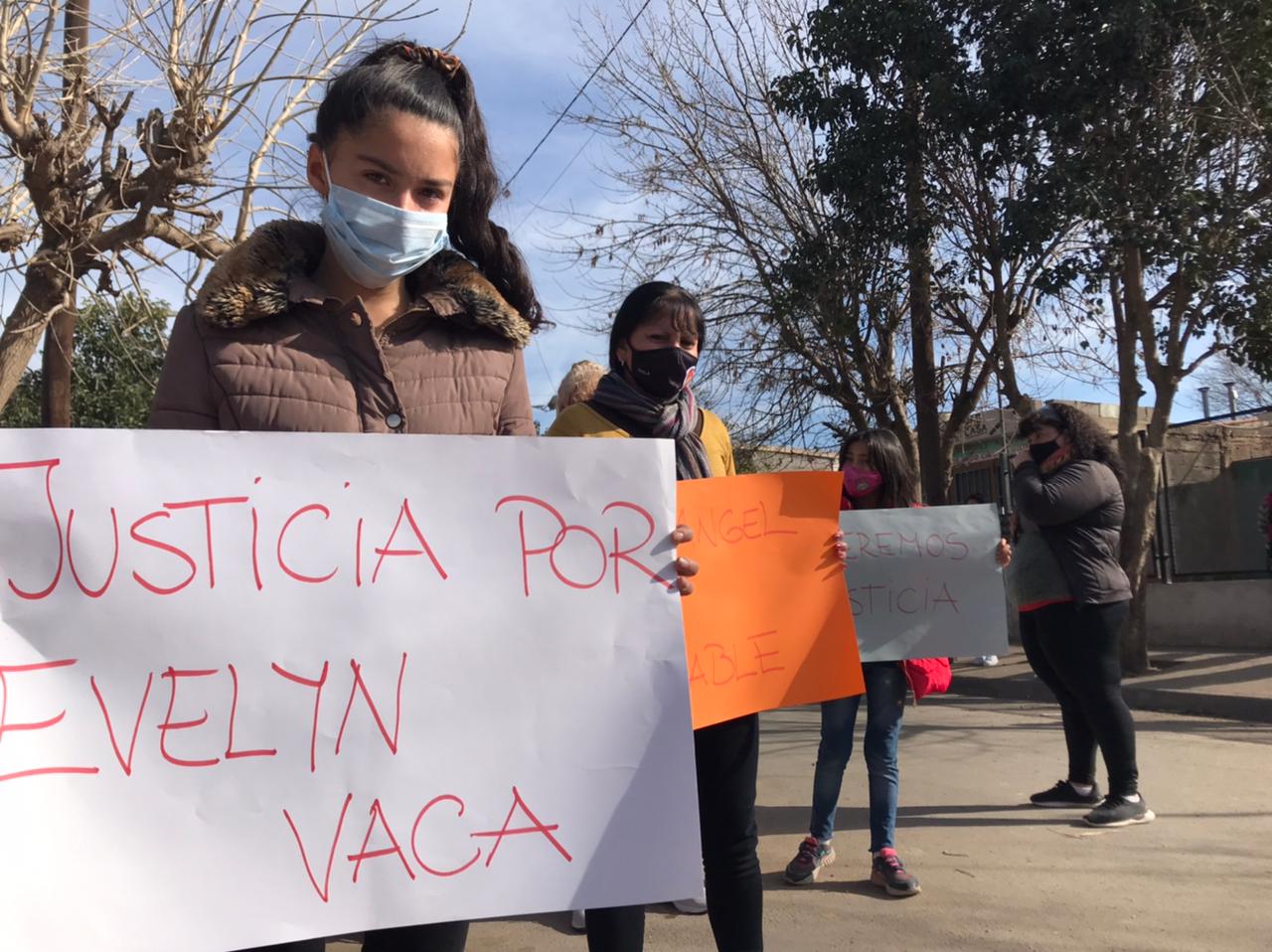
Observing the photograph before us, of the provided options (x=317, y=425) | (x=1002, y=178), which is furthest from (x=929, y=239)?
(x=317, y=425)

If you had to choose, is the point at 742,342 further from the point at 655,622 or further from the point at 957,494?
the point at 655,622

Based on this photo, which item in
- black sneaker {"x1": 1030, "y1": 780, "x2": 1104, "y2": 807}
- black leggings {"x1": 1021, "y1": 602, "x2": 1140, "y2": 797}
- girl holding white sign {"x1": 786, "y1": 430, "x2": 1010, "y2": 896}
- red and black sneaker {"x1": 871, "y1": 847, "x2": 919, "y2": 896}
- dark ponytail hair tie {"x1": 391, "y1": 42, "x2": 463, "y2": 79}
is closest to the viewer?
dark ponytail hair tie {"x1": 391, "y1": 42, "x2": 463, "y2": 79}

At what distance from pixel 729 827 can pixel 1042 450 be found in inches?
122

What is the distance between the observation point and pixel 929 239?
35.6ft

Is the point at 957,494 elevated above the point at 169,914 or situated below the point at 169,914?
above

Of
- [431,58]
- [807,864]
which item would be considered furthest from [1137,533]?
[431,58]

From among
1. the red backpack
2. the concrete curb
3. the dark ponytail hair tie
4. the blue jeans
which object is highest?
the dark ponytail hair tie

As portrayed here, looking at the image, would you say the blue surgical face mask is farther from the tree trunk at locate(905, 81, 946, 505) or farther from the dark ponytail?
the tree trunk at locate(905, 81, 946, 505)

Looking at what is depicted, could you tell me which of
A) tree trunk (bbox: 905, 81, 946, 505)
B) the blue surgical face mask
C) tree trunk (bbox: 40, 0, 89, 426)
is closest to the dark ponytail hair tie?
the blue surgical face mask

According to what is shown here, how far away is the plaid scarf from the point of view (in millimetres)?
2494

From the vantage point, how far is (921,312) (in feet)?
40.1

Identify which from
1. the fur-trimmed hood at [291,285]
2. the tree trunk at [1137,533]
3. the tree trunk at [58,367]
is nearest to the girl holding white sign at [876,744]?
the fur-trimmed hood at [291,285]

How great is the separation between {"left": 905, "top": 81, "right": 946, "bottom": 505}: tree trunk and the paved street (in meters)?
6.01

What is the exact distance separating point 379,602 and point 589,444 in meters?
0.45
